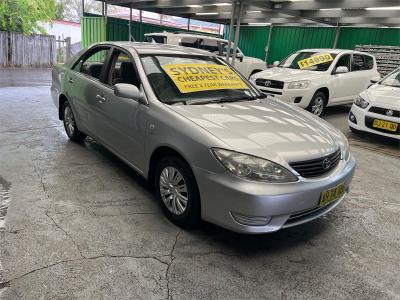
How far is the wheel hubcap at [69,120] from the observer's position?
4582mm

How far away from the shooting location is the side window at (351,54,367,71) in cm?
807

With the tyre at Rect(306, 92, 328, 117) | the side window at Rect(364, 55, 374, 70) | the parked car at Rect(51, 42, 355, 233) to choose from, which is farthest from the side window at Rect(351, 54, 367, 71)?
the parked car at Rect(51, 42, 355, 233)

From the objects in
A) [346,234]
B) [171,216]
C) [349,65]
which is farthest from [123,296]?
[349,65]

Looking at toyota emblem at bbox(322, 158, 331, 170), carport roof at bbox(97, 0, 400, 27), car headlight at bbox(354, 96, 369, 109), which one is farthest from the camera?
carport roof at bbox(97, 0, 400, 27)

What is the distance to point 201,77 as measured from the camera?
3.29m

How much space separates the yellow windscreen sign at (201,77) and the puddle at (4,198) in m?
1.83

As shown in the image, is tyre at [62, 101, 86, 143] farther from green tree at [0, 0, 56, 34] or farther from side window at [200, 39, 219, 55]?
green tree at [0, 0, 56, 34]

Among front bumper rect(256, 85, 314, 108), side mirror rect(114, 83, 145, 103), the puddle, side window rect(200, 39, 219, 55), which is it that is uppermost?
side window rect(200, 39, 219, 55)

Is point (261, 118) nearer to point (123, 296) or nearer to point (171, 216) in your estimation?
point (171, 216)

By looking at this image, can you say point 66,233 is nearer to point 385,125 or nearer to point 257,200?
point 257,200

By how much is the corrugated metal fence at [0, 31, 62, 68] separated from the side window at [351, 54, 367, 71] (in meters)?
13.3

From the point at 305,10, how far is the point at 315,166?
9.17 m

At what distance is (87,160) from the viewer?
163 inches

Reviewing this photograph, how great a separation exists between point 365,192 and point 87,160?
10.7 feet
